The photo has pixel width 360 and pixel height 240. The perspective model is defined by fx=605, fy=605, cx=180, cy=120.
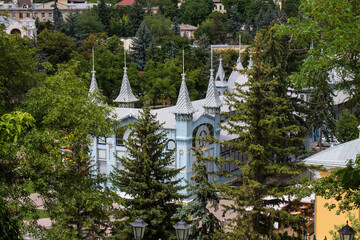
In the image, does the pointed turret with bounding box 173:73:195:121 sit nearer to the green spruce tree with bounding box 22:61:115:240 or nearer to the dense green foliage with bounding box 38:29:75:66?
the green spruce tree with bounding box 22:61:115:240

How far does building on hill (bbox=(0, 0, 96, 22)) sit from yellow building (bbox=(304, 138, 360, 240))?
6835 centimetres

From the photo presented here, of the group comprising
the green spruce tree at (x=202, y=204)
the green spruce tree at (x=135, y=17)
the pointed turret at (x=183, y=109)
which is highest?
the green spruce tree at (x=135, y=17)

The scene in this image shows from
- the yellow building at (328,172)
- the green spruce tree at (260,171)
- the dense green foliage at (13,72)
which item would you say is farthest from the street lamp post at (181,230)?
the yellow building at (328,172)

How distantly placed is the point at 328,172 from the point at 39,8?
99683 millimetres

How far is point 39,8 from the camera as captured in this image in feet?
376

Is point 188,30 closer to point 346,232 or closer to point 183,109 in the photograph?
point 183,109

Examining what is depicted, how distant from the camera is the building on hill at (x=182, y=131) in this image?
31922 mm

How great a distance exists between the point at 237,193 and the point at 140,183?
13.9ft

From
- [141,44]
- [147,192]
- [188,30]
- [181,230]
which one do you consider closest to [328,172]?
[147,192]

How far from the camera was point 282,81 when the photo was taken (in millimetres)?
35719

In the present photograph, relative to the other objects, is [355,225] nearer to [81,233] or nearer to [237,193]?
[237,193]

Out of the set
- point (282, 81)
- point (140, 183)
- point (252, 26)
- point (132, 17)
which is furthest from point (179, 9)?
point (140, 183)

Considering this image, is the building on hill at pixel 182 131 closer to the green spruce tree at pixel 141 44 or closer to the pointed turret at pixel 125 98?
the pointed turret at pixel 125 98

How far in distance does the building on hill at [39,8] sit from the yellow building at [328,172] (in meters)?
68.3
